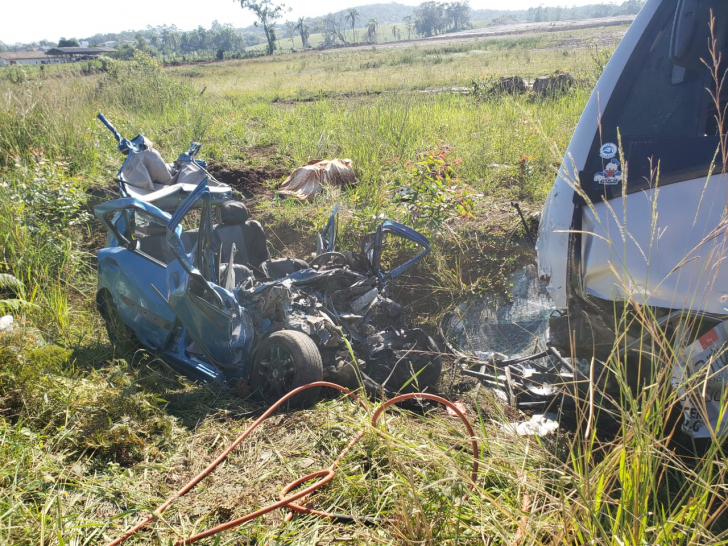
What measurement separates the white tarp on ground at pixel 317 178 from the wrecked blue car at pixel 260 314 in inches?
118

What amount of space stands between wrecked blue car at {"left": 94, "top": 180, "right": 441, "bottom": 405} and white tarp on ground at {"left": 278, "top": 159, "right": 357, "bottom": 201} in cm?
301

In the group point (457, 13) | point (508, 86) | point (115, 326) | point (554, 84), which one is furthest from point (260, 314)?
point (457, 13)

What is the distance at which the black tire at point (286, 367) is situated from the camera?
334 cm

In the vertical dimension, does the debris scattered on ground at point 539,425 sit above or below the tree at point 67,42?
below

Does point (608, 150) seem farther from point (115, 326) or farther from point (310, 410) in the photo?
point (115, 326)

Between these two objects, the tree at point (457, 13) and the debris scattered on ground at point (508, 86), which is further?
the tree at point (457, 13)

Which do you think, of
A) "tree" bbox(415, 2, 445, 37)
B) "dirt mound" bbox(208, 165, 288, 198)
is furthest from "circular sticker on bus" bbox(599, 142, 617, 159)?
"tree" bbox(415, 2, 445, 37)

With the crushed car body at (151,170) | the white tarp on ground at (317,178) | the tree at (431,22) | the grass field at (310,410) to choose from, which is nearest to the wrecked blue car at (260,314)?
the grass field at (310,410)

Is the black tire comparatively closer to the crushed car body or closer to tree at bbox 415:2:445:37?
the crushed car body

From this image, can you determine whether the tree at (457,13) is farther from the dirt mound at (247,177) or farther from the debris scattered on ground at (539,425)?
the debris scattered on ground at (539,425)

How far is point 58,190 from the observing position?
634 cm

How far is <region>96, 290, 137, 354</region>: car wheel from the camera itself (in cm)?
454

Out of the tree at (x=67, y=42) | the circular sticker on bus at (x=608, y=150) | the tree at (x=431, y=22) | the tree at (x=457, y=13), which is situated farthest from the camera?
the tree at (x=457, y=13)

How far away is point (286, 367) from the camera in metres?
3.55
